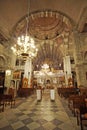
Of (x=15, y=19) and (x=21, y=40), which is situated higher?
(x=15, y=19)

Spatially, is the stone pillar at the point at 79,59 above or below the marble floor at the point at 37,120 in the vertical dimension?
above

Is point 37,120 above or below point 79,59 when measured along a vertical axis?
below

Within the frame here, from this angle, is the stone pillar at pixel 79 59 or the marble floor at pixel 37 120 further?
the stone pillar at pixel 79 59

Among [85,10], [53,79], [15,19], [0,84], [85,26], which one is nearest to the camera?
[85,10]

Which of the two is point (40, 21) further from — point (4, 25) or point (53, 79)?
point (53, 79)

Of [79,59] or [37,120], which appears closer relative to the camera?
[37,120]

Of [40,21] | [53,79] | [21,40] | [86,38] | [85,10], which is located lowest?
[53,79]

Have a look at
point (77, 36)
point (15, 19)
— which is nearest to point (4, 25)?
point (15, 19)

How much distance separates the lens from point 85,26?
10000mm

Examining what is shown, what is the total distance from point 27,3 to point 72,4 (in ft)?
14.8

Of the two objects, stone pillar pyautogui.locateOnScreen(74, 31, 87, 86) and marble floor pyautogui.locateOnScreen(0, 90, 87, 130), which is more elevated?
stone pillar pyautogui.locateOnScreen(74, 31, 87, 86)

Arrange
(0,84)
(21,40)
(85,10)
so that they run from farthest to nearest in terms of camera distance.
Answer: (0,84) → (85,10) → (21,40)

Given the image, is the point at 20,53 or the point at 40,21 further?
the point at 40,21

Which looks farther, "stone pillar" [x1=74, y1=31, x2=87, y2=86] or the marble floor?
"stone pillar" [x1=74, y1=31, x2=87, y2=86]
